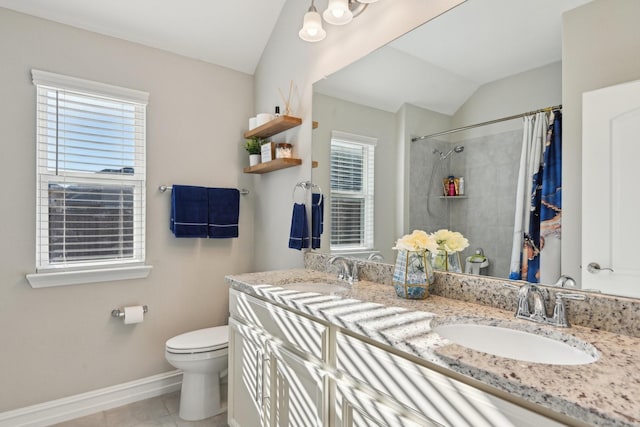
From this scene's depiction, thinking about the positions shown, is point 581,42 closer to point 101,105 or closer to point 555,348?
point 555,348

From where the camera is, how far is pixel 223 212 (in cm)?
273

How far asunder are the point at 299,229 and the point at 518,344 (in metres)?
1.46

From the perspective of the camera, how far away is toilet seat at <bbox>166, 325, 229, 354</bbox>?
7.17ft

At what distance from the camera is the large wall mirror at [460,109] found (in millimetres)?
1298

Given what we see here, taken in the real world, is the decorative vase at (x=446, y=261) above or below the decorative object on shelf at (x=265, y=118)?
below

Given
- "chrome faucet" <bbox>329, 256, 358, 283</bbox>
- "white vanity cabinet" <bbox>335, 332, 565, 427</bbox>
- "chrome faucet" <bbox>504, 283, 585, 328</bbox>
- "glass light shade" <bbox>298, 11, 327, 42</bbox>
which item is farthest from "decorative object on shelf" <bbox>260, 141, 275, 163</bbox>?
"chrome faucet" <bbox>504, 283, 585, 328</bbox>

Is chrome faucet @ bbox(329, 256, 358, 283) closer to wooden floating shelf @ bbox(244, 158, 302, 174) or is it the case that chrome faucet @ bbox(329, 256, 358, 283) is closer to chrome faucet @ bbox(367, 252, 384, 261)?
chrome faucet @ bbox(367, 252, 384, 261)

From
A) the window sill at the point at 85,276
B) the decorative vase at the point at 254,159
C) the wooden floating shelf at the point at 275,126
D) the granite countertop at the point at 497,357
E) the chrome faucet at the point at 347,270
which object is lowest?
the window sill at the point at 85,276

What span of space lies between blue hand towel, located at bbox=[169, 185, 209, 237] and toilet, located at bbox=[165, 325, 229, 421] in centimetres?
74

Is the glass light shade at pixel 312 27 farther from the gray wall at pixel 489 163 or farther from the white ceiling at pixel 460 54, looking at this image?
the gray wall at pixel 489 163

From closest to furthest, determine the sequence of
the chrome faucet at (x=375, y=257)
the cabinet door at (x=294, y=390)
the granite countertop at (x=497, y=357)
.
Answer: the granite countertop at (x=497, y=357) → the cabinet door at (x=294, y=390) → the chrome faucet at (x=375, y=257)

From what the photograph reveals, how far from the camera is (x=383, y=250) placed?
1.87m

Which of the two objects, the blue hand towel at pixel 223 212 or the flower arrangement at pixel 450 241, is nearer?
the flower arrangement at pixel 450 241

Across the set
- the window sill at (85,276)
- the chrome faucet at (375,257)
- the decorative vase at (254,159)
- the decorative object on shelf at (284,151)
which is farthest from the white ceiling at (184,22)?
the chrome faucet at (375,257)
